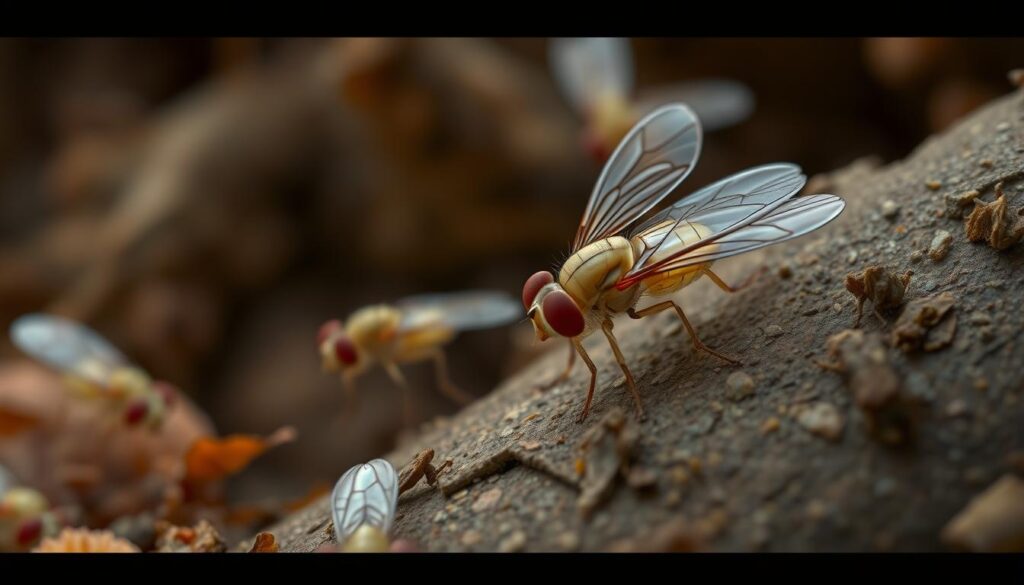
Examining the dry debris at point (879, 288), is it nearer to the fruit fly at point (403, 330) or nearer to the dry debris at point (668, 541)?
the dry debris at point (668, 541)

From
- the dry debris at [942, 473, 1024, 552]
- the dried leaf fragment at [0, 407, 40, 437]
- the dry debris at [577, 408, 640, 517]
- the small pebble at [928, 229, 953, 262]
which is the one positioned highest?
the dried leaf fragment at [0, 407, 40, 437]

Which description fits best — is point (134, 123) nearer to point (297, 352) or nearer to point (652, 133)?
point (297, 352)

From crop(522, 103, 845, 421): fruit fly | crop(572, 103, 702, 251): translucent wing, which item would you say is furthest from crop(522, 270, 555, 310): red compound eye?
crop(572, 103, 702, 251): translucent wing

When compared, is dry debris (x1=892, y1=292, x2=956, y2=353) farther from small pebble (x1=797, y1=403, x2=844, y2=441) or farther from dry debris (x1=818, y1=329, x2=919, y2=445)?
small pebble (x1=797, y1=403, x2=844, y2=441)

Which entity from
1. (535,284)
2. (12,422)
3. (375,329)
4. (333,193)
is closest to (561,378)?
(535,284)

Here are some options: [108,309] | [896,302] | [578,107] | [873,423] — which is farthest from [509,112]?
[873,423]

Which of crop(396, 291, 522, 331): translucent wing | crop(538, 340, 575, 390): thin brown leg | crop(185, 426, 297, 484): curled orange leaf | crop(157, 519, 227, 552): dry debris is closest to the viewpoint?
crop(157, 519, 227, 552): dry debris
